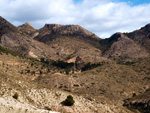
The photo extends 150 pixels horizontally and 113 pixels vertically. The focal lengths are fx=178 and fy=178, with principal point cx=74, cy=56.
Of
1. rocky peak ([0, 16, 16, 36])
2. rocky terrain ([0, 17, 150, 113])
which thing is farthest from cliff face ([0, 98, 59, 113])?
rocky peak ([0, 16, 16, 36])

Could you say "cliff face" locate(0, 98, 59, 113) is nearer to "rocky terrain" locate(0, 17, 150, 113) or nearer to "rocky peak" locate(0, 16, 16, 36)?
"rocky terrain" locate(0, 17, 150, 113)

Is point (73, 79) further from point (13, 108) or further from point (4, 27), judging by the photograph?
point (4, 27)

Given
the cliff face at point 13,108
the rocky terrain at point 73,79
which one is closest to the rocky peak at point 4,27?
the rocky terrain at point 73,79

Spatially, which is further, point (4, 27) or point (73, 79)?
point (4, 27)

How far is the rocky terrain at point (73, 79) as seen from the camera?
3247cm

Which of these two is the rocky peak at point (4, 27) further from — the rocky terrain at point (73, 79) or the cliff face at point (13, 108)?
the cliff face at point (13, 108)

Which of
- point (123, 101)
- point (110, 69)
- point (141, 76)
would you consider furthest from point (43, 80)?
point (141, 76)

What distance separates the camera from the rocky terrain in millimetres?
32469

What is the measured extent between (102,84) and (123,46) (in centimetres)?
10904

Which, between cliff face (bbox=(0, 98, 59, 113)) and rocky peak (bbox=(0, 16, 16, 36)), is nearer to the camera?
cliff face (bbox=(0, 98, 59, 113))

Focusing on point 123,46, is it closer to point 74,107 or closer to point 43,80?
point 43,80

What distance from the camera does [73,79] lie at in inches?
2773

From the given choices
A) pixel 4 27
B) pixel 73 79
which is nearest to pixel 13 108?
pixel 73 79

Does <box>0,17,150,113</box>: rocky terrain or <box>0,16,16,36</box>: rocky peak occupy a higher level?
<box>0,16,16,36</box>: rocky peak
